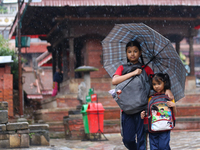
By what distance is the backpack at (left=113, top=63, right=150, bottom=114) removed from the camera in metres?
4.50

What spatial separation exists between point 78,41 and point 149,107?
1345 centimetres

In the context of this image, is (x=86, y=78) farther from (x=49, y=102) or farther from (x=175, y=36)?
(x=175, y=36)

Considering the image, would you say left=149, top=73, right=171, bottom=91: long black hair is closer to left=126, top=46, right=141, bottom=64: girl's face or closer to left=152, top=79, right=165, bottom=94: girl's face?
left=152, top=79, right=165, bottom=94: girl's face

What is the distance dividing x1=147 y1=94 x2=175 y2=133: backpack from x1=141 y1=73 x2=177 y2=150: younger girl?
0.25 ft

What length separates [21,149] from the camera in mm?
7340

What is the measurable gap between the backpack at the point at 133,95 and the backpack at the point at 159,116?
0.11 metres

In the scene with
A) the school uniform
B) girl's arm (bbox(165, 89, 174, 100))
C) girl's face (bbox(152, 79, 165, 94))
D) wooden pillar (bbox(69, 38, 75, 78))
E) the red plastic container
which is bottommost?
the red plastic container

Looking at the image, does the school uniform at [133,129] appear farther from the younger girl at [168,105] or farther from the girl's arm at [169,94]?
the girl's arm at [169,94]

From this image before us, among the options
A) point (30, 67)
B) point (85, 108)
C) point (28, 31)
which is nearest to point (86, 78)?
point (85, 108)

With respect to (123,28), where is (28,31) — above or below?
above

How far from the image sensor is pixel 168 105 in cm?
453

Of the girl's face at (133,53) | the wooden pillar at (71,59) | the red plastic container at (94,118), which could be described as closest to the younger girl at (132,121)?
the girl's face at (133,53)

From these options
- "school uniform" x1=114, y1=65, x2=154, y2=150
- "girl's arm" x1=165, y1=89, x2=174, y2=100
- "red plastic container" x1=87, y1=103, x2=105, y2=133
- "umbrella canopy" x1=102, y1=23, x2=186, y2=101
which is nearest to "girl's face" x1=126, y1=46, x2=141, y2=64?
"umbrella canopy" x1=102, y1=23, x2=186, y2=101

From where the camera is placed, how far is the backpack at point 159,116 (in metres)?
4.48
